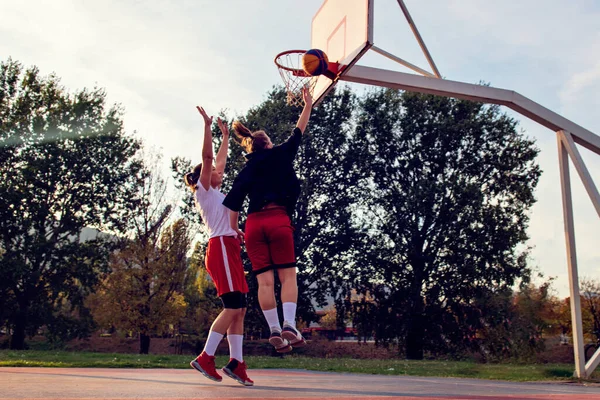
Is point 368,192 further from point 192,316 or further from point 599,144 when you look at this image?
point 599,144

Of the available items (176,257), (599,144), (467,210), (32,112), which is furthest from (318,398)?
(32,112)

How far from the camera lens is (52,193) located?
96.4 feet

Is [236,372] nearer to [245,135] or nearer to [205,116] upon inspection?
[245,135]

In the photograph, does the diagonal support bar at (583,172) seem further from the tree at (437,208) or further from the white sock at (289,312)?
the tree at (437,208)

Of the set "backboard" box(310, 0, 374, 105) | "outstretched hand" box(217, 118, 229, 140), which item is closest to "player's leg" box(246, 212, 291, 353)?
"outstretched hand" box(217, 118, 229, 140)

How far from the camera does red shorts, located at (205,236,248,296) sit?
5.52m

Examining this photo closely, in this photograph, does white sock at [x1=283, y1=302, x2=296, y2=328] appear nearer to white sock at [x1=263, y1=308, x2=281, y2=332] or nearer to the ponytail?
white sock at [x1=263, y1=308, x2=281, y2=332]

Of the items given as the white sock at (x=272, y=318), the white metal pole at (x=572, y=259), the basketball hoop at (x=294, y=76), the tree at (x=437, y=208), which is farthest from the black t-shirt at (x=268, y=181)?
the tree at (x=437, y=208)

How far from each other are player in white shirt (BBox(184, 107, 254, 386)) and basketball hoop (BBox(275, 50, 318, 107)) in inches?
140

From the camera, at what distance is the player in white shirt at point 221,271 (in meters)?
5.46

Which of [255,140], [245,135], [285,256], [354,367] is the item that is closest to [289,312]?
[285,256]

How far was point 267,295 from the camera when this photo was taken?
16.9 ft

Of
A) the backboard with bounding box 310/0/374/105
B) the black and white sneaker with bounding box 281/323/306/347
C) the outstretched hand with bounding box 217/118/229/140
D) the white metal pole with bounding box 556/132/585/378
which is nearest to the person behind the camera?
the black and white sneaker with bounding box 281/323/306/347

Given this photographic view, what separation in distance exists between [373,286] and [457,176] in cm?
656
